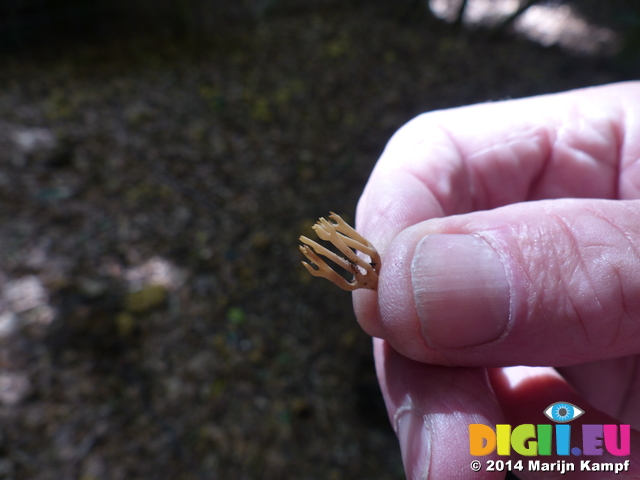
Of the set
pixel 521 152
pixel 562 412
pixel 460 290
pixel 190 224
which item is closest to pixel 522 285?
pixel 460 290

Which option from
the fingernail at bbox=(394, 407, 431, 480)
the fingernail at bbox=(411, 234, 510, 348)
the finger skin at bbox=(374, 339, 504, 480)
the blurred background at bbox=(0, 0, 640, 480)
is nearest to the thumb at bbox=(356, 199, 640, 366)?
the fingernail at bbox=(411, 234, 510, 348)

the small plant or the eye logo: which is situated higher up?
the small plant

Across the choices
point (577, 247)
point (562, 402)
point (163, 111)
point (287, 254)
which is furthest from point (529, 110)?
point (163, 111)

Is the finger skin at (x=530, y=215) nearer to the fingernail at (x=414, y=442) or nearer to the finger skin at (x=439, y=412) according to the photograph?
the finger skin at (x=439, y=412)

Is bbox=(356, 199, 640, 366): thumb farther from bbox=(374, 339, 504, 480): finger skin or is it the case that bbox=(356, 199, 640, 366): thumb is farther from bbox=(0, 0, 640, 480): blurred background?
bbox=(0, 0, 640, 480): blurred background

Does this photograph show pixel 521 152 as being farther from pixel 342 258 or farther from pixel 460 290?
pixel 342 258

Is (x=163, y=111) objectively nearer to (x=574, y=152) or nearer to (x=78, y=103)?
(x=78, y=103)
